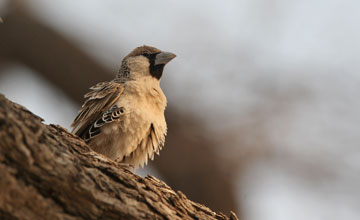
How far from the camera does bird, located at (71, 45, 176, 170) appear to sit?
4.11 metres

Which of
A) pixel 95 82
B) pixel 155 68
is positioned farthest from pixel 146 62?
pixel 95 82

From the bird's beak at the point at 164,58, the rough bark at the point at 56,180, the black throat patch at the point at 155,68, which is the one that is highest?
the bird's beak at the point at 164,58

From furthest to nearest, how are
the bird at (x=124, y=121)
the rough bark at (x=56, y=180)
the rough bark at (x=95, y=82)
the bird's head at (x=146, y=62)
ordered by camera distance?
the rough bark at (x=95, y=82), the bird's head at (x=146, y=62), the bird at (x=124, y=121), the rough bark at (x=56, y=180)

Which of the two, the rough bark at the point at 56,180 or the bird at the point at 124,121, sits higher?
the bird at the point at 124,121

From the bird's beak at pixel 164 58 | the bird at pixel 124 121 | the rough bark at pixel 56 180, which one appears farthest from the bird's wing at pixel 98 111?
the rough bark at pixel 56 180

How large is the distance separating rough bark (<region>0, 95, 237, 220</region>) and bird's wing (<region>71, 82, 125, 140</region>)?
1452 mm

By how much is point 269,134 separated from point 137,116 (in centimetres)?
215

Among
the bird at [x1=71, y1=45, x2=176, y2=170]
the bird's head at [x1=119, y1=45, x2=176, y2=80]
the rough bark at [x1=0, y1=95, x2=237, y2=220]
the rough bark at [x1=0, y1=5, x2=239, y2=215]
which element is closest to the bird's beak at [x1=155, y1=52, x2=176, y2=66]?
the bird's head at [x1=119, y1=45, x2=176, y2=80]

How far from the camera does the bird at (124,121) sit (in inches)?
162

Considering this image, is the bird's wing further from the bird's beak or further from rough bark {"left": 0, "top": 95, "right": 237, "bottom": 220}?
rough bark {"left": 0, "top": 95, "right": 237, "bottom": 220}

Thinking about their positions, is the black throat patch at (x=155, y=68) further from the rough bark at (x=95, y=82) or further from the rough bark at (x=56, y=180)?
the rough bark at (x=56, y=180)

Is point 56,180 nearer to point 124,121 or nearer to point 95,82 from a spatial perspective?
point 124,121

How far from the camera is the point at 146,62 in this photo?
199 inches

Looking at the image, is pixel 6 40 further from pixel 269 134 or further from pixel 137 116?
pixel 269 134
